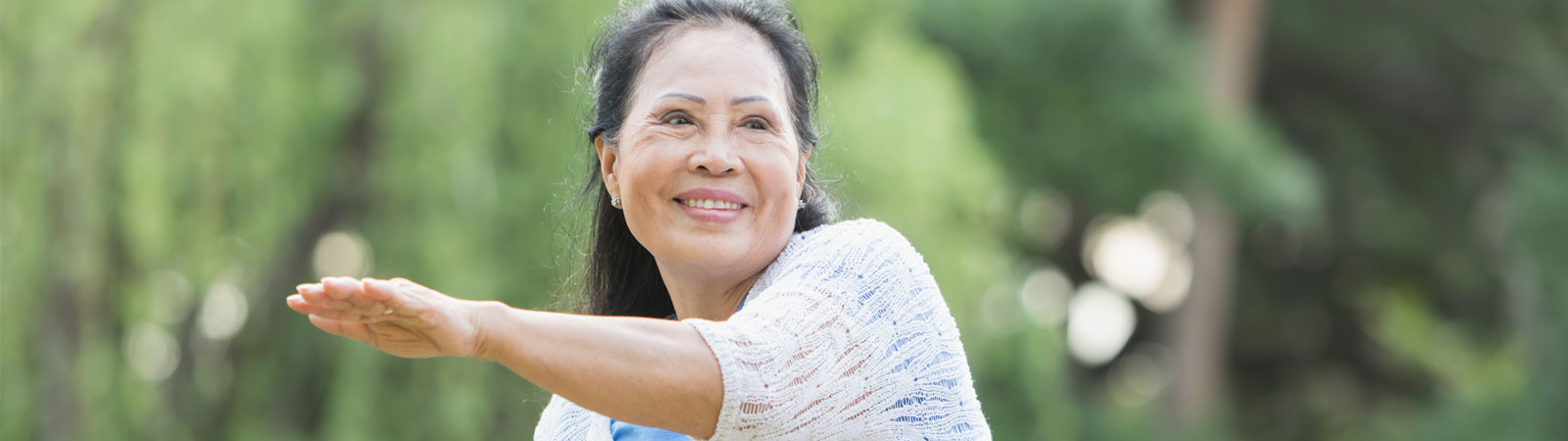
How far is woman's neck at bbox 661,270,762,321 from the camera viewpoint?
1.80 metres

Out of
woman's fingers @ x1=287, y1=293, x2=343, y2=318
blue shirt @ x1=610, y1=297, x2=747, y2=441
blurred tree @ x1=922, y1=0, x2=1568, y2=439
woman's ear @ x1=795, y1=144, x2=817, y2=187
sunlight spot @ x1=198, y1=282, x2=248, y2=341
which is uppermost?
blurred tree @ x1=922, y1=0, x2=1568, y2=439

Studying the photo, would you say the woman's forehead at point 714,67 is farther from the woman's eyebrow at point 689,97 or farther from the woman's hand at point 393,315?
the woman's hand at point 393,315

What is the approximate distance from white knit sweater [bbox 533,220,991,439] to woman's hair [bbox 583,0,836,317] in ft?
0.72

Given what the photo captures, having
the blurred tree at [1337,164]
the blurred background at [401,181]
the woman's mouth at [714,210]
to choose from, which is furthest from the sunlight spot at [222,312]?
the blurred tree at [1337,164]

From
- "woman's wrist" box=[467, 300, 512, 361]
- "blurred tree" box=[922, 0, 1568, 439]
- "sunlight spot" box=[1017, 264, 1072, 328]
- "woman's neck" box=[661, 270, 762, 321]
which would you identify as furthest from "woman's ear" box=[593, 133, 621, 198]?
"sunlight spot" box=[1017, 264, 1072, 328]

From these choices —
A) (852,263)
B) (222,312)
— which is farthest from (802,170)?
(222,312)

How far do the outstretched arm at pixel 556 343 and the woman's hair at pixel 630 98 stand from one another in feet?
1.72

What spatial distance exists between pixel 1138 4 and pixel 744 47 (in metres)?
7.59

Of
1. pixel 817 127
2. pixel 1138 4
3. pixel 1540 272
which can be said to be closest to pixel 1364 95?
pixel 1540 272

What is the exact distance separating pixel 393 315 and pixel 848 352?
48 centimetres

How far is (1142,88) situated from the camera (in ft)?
31.2

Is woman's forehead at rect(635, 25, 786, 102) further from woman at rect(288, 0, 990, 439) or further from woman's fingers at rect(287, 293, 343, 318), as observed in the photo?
woman's fingers at rect(287, 293, 343, 318)

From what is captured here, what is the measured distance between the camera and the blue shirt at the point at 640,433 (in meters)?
1.74

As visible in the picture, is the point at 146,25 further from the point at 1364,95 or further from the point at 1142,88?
the point at 1364,95
